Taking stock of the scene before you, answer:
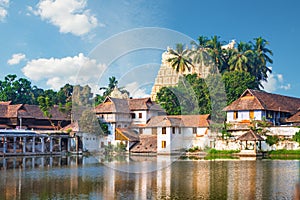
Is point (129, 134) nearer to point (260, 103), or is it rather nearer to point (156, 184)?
point (260, 103)

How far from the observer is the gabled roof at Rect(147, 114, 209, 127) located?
1791 inches

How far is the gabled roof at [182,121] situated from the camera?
1791 inches

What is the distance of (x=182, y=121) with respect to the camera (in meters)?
47.3

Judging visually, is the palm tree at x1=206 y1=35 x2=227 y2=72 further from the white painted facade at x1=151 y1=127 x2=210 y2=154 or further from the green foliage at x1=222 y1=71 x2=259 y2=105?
the white painted facade at x1=151 y1=127 x2=210 y2=154

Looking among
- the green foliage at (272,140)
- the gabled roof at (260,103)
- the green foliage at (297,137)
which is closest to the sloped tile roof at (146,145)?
the gabled roof at (260,103)

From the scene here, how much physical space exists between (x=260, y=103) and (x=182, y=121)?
8418 mm

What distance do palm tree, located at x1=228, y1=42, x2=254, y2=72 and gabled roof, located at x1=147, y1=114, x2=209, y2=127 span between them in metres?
14.0

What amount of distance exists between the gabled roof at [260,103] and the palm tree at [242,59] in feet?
33.9

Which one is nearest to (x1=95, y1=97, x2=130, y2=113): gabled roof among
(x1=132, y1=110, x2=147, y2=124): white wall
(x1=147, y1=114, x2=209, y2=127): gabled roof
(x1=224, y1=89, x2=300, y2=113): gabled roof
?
(x1=132, y1=110, x2=147, y2=124): white wall

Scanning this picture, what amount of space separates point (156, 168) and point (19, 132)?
20.8 m

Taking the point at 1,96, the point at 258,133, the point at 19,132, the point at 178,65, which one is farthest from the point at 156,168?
the point at 1,96

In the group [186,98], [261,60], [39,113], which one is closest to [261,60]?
[261,60]

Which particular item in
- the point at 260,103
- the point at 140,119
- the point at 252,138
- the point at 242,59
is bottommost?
the point at 252,138

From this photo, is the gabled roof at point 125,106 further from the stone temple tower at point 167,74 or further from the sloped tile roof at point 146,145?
the sloped tile roof at point 146,145
